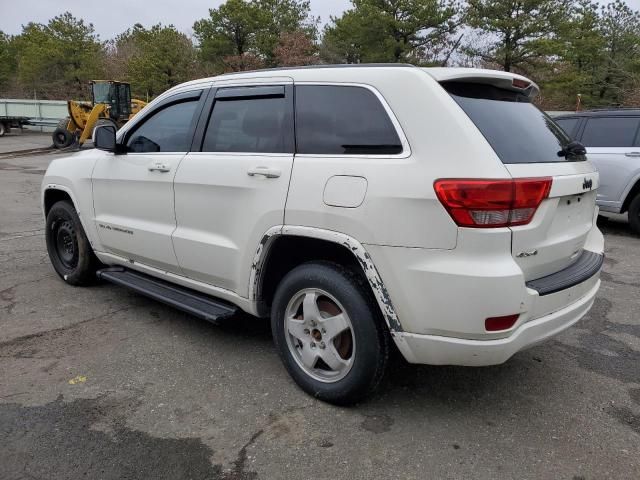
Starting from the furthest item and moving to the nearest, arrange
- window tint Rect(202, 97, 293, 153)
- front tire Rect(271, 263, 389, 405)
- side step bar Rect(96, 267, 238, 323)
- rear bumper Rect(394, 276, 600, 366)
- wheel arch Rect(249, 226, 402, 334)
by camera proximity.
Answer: side step bar Rect(96, 267, 238, 323) → window tint Rect(202, 97, 293, 153) → front tire Rect(271, 263, 389, 405) → wheel arch Rect(249, 226, 402, 334) → rear bumper Rect(394, 276, 600, 366)

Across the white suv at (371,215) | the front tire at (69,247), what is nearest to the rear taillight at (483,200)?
the white suv at (371,215)

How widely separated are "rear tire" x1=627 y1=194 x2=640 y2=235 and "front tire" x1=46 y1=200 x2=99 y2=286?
7.18m

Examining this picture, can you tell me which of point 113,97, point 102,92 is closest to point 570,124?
point 113,97

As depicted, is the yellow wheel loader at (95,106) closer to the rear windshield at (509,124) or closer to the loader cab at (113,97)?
the loader cab at (113,97)

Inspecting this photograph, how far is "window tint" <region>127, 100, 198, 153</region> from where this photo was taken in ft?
12.5

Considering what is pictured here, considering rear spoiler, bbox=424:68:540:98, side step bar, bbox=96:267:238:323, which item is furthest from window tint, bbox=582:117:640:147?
side step bar, bbox=96:267:238:323

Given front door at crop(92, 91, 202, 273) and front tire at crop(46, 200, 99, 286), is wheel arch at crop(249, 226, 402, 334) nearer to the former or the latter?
front door at crop(92, 91, 202, 273)

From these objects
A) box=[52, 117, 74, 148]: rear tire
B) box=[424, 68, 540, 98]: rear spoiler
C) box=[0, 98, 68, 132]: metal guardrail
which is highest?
box=[0, 98, 68, 132]: metal guardrail

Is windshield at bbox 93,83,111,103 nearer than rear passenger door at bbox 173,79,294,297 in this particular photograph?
No

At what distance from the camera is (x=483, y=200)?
94.6 inches

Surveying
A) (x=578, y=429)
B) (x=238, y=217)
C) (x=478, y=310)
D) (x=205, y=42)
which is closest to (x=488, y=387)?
(x=578, y=429)

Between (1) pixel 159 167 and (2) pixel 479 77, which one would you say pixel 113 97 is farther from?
(2) pixel 479 77

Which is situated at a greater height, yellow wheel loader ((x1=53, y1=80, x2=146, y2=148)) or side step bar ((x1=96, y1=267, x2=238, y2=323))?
yellow wheel loader ((x1=53, y1=80, x2=146, y2=148))

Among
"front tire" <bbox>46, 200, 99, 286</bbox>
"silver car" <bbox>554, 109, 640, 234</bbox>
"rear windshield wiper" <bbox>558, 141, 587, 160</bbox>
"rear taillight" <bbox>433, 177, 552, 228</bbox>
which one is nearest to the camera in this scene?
"rear taillight" <bbox>433, 177, 552, 228</bbox>
